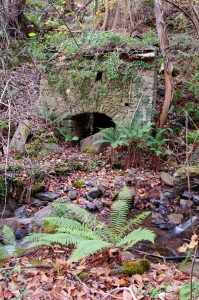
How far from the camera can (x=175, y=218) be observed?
6.14m

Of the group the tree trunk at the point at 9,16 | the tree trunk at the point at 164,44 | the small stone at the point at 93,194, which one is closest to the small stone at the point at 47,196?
the small stone at the point at 93,194

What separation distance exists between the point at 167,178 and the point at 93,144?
90.4 inches

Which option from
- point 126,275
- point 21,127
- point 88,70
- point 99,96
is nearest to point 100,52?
point 88,70

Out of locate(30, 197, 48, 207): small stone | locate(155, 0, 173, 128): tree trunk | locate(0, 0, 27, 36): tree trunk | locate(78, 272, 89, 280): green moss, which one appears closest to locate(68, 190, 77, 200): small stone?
locate(30, 197, 48, 207): small stone

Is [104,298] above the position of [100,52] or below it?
below

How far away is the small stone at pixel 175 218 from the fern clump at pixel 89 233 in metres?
1.74

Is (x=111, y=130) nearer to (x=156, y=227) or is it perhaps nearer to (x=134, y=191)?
(x=134, y=191)

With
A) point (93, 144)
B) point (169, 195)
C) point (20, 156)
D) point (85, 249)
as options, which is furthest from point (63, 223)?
point (93, 144)

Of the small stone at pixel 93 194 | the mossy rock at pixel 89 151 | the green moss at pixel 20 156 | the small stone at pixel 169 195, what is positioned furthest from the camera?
the mossy rock at pixel 89 151

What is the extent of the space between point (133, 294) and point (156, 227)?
315 centimetres

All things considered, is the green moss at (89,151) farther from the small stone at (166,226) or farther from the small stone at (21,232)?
the small stone at (21,232)

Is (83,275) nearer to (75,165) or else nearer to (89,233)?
(89,233)

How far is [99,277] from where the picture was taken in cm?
317

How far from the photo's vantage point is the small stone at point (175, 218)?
6.02 meters
